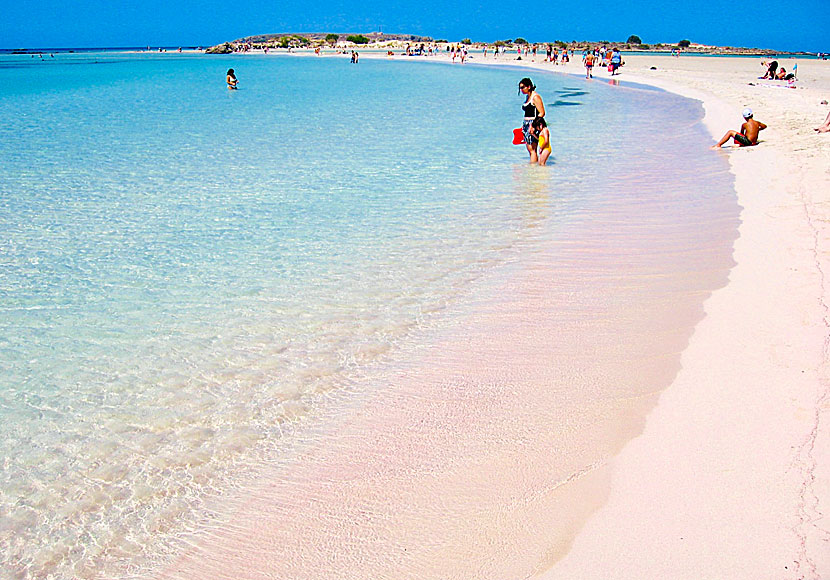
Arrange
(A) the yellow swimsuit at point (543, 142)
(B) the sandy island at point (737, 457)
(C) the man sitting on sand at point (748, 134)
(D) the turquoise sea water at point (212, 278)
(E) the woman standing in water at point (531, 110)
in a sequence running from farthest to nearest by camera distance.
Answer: (C) the man sitting on sand at point (748, 134), (A) the yellow swimsuit at point (543, 142), (E) the woman standing in water at point (531, 110), (D) the turquoise sea water at point (212, 278), (B) the sandy island at point (737, 457)

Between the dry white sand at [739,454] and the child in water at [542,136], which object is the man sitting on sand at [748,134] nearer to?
the child in water at [542,136]

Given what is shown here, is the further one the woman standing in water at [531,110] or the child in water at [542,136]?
the child in water at [542,136]

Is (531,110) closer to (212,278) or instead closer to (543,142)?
(543,142)

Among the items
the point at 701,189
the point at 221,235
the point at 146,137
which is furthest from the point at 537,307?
the point at 146,137

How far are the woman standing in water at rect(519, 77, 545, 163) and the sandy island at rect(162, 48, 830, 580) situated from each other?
650cm

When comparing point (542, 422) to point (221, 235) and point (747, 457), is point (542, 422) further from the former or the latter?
point (221, 235)

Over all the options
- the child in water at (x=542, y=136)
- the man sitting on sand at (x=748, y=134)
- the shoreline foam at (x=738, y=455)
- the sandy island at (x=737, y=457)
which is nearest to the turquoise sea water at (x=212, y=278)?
the child in water at (x=542, y=136)

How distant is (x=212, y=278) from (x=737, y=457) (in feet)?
16.9

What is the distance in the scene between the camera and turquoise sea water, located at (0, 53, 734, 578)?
12.0ft

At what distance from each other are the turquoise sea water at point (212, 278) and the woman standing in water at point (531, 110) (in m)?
0.61

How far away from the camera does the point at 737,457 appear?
337 cm

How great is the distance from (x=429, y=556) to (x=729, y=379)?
2.45 meters

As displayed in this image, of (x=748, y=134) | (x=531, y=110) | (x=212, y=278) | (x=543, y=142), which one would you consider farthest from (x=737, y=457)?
(x=748, y=134)

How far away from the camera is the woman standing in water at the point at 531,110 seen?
39.2 feet
